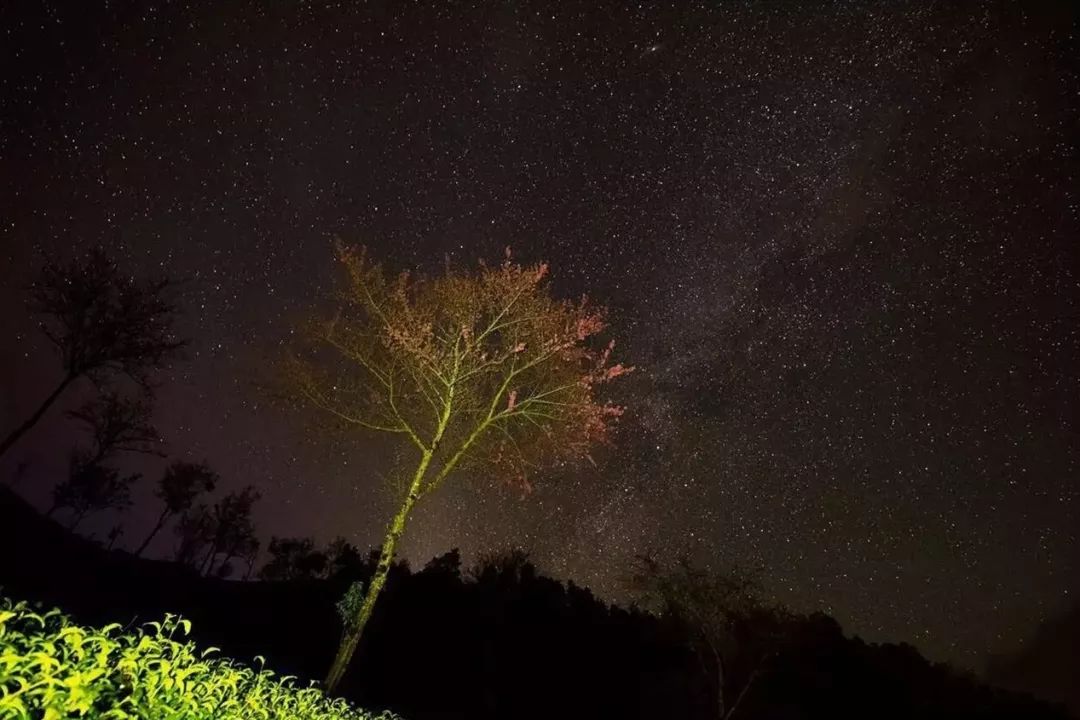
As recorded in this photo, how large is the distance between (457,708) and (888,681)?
24.0 metres

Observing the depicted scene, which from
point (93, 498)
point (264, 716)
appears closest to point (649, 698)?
point (264, 716)

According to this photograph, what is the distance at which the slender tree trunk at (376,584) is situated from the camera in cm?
1050

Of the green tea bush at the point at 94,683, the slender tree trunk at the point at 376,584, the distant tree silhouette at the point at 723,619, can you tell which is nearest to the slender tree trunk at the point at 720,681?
the distant tree silhouette at the point at 723,619

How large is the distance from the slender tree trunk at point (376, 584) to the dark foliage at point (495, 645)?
389 inches

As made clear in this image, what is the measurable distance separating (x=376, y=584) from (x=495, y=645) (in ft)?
59.9

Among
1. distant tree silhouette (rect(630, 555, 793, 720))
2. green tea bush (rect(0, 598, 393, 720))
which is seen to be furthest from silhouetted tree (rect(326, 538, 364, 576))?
green tea bush (rect(0, 598, 393, 720))

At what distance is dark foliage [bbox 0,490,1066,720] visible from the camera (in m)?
22.4

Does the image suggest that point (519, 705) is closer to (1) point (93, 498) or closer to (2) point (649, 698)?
(2) point (649, 698)

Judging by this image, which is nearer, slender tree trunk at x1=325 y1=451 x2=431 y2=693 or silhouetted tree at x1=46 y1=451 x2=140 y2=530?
slender tree trunk at x1=325 y1=451 x2=431 y2=693

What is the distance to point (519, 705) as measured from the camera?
23.7 meters

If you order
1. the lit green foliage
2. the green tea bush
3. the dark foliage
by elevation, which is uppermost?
the dark foliage

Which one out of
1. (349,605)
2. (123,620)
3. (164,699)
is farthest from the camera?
(123,620)

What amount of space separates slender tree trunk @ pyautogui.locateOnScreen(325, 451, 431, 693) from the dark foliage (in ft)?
32.4

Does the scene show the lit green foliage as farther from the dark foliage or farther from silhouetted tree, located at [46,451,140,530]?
silhouetted tree, located at [46,451,140,530]
